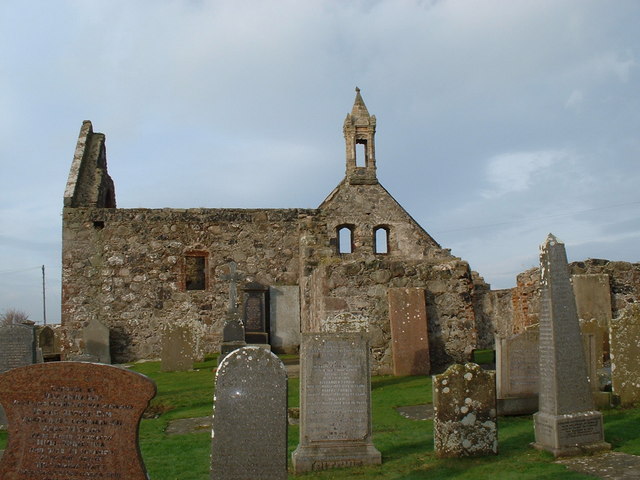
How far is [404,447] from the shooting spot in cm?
748

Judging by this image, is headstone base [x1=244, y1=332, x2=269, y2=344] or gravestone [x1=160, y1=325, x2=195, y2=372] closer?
gravestone [x1=160, y1=325, x2=195, y2=372]

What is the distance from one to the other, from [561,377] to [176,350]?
10.6 m

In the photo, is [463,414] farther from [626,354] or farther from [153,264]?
[153,264]

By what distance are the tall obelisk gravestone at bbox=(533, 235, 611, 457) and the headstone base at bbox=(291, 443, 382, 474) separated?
6.13ft

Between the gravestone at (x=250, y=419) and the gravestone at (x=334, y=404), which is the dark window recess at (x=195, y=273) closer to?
the gravestone at (x=334, y=404)

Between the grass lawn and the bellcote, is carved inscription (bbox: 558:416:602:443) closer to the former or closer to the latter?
the grass lawn

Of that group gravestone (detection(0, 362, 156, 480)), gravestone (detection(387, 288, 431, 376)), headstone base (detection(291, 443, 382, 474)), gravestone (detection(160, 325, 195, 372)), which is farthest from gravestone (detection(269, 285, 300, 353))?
gravestone (detection(0, 362, 156, 480))

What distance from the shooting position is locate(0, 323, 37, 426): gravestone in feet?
34.2

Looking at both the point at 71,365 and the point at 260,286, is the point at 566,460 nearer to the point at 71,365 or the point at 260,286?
the point at 71,365

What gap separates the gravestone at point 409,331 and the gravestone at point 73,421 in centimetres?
800

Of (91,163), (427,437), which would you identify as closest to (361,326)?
(427,437)

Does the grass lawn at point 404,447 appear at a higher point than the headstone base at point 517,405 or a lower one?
lower

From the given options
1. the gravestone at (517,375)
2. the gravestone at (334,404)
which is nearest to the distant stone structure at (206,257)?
the gravestone at (517,375)

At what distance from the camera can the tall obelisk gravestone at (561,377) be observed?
673 cm
